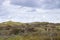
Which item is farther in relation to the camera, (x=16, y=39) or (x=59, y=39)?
(x=16, y=39)

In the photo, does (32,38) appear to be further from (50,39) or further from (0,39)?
(0,39)

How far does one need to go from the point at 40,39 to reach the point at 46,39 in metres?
1.05

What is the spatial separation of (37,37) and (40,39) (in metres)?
1.25

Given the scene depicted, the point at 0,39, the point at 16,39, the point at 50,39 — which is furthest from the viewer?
the point at 0,39

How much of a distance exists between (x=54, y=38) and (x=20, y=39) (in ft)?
20.1

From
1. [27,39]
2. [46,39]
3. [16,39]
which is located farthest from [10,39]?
[46,39]

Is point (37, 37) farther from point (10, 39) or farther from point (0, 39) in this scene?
point (0, 39)

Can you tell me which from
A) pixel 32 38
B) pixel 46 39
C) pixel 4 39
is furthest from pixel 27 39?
pixel 4 39

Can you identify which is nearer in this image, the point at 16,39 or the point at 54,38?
the point at 54,38

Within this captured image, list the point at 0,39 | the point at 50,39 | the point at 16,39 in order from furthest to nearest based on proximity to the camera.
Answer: the point at 0,39
the point at 16,39
the point at 50,39

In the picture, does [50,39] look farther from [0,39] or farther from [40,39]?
[0,39]

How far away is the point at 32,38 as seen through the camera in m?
39.7

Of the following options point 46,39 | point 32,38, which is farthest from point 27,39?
point 46,39

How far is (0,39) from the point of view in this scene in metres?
44.1
